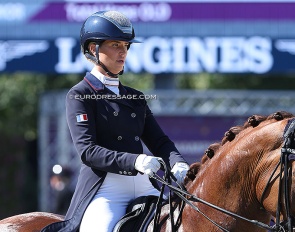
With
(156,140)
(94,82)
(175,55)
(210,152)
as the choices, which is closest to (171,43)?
(175,55)

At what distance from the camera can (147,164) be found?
15.8 ft

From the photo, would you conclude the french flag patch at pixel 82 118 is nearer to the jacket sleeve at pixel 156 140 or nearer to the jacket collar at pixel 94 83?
the jacket collar at pixel 94 83

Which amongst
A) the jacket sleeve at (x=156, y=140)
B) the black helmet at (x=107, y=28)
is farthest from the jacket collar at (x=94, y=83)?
the jacket sleeve at (x=156, y=140)

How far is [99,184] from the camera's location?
16.9ft

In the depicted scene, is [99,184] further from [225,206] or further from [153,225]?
[225,206]

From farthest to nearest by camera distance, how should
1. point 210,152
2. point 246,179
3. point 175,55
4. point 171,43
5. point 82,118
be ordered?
Result: point 175,55 → point 171,43 → point 82,118 → point 210,152 → point 246,179

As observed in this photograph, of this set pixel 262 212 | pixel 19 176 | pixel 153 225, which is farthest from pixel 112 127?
pixel 19 176

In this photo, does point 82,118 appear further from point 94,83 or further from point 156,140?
A: point 156,140

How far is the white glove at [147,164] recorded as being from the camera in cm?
483

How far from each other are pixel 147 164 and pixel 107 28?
0.94m

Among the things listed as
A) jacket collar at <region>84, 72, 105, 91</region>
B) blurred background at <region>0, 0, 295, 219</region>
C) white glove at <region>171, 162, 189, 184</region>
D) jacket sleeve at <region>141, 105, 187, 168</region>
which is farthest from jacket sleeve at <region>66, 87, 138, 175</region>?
blurred background at <region>0, 0, 295, 219</region>

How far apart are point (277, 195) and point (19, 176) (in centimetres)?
1542

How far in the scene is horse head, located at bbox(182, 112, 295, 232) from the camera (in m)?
4.46

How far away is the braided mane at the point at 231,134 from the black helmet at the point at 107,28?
2.93ft
